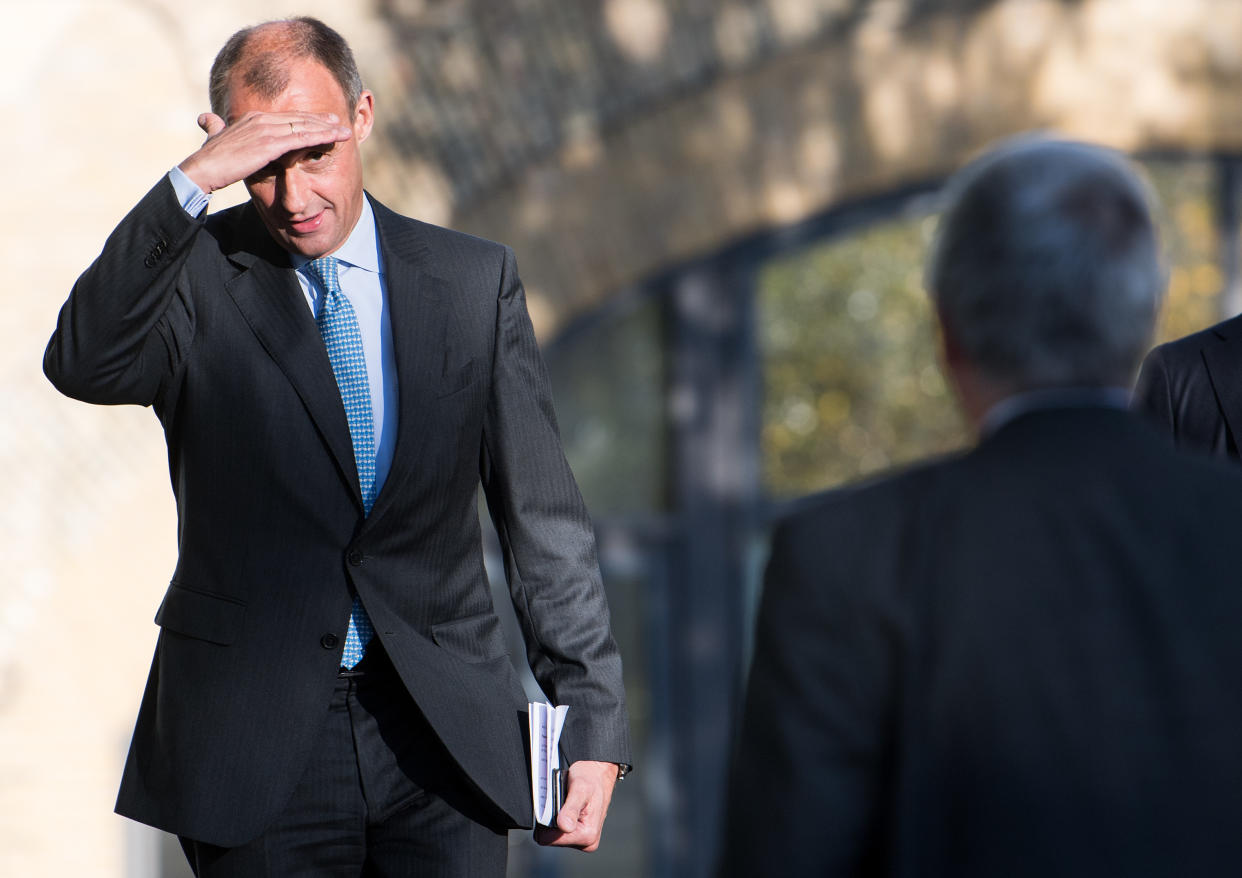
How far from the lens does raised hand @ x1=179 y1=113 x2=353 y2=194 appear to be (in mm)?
2527

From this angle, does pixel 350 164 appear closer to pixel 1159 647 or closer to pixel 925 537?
pixel 925 537

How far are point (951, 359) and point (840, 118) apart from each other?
4.50m

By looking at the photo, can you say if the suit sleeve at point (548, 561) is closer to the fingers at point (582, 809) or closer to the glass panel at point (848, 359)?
the fingers at point (582, 809)

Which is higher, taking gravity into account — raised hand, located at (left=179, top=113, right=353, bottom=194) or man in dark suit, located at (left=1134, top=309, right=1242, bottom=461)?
raised hand, located at (left=179, top=113, right=353, bottom=194)

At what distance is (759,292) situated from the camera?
251 inches

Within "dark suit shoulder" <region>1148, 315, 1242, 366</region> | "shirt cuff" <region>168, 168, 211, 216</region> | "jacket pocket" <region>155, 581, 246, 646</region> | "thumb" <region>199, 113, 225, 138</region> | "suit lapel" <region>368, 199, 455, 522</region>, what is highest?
"thumb" <region>199, 113, 225, 138</region>

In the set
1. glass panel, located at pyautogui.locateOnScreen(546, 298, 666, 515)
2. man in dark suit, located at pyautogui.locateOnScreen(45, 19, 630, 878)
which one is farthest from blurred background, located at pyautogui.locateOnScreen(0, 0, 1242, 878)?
man in dark suit, located at pyautogui.locateOnScreen(45, 19, 630, 878)

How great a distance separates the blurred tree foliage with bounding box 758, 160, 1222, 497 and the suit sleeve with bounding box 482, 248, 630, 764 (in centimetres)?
352

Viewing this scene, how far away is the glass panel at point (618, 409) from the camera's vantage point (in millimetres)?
6254

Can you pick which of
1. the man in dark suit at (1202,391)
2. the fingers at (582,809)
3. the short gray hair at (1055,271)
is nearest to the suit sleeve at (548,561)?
the fingers at (582,809)

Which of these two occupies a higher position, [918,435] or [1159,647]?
[918,435]

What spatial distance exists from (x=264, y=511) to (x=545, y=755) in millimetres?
656

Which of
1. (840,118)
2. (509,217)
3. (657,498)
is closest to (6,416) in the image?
(509,217)

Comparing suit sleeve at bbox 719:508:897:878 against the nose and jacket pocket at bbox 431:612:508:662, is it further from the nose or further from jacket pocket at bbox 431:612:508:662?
the nose
